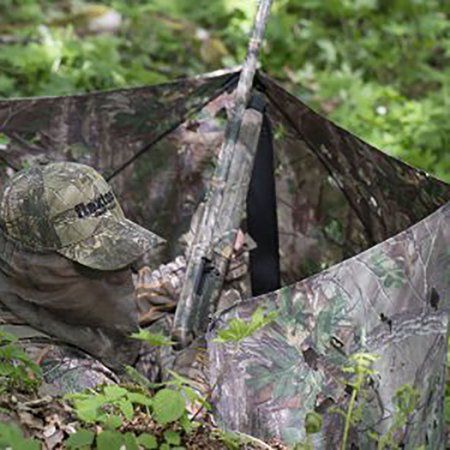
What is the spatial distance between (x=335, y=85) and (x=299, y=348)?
15.6ft

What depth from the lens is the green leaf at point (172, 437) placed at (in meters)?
3.11

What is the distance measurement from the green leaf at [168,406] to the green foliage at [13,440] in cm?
39

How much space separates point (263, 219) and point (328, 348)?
1732 millimetres

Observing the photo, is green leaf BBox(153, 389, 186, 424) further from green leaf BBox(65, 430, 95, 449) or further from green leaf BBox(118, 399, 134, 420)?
green leaf BBox(65, 430, 95, 449)

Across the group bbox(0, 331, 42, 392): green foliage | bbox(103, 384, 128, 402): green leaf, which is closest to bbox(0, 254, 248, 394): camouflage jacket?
bbox(0, 331, 42, 392): green foliage

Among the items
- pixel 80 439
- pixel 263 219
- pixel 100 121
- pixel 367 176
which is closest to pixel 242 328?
pixel 80 439

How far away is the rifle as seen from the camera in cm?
430

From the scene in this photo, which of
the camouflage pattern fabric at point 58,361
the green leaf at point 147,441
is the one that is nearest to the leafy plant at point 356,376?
the green leaf at point 147,441

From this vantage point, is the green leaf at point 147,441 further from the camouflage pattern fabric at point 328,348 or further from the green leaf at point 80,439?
the camouflage pattern fabric at point 328,348

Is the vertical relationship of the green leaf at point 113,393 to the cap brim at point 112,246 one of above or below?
below

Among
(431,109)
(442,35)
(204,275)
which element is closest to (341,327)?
(204,275)

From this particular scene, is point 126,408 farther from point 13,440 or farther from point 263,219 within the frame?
point 263,219

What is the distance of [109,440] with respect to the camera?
294cm

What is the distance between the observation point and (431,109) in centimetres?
716
